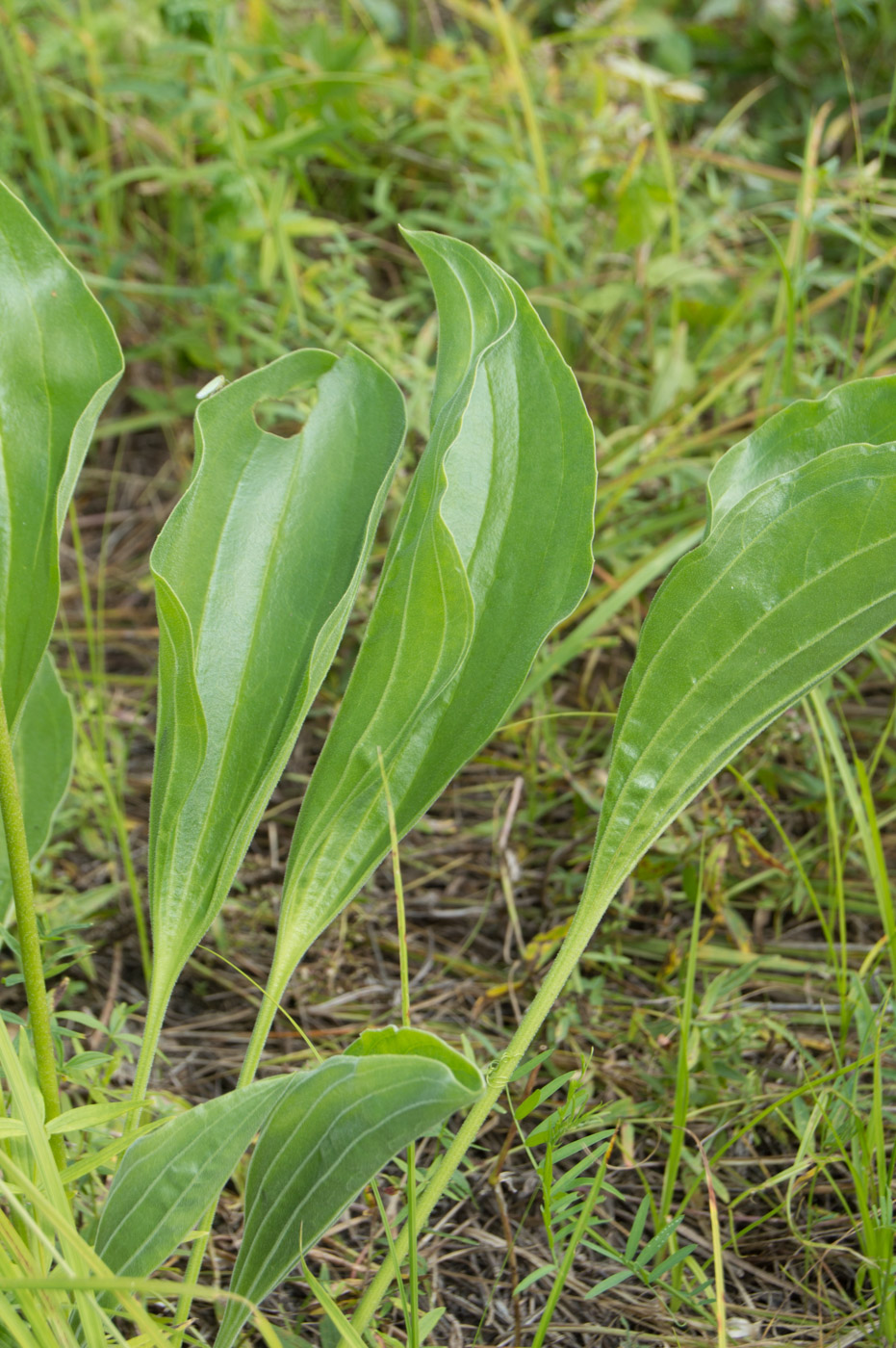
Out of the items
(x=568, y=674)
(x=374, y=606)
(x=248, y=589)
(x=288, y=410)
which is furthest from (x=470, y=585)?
(x=568, y=674)

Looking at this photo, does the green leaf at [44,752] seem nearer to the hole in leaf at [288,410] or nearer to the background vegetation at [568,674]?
the background vegetation at [568,674]

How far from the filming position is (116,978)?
1211 millimetres

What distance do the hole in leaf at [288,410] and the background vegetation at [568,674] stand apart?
1.1 inches

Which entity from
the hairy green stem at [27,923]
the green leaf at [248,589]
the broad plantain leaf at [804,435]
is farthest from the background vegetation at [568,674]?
the broad plantain leaf at [804,435]

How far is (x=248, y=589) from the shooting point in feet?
3.06

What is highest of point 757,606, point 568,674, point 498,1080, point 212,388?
point 212,388

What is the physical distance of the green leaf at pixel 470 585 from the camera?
874mm

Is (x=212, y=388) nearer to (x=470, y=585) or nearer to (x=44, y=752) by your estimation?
(x=470, y=585)

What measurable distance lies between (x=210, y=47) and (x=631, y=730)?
1.32 meters

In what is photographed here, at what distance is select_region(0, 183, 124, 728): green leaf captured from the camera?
0.88m

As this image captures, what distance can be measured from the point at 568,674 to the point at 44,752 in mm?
751

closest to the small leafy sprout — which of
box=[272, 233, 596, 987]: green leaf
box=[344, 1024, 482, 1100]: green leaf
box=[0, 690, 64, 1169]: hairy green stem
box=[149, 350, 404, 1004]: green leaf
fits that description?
box=[149, 350, 404, 1004]: green leaf

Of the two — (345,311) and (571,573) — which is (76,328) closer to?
(571,573)

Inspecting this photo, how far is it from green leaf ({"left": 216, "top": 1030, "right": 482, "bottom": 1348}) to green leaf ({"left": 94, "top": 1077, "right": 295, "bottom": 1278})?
0.03 meters
